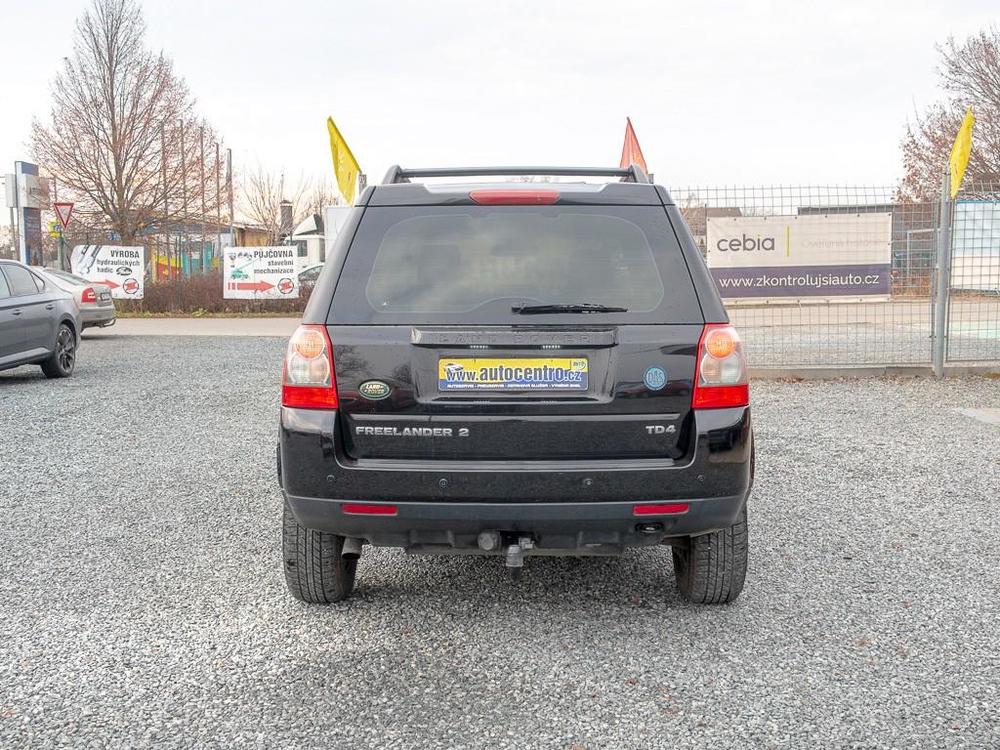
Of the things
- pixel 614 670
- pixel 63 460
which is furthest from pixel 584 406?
pixel 63 460

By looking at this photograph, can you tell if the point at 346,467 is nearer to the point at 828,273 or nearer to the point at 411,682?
the point at 411,682

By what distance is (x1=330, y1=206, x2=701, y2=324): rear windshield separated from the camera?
3.29 meters

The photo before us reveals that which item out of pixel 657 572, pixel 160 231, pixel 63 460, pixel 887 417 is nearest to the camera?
pixel 657 572

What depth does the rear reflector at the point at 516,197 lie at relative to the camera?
136 inches

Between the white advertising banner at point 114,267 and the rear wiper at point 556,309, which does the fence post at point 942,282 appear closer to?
the rear wiper at point 556,309

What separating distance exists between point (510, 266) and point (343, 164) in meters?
10.5

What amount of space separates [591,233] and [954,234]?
27.5 ft

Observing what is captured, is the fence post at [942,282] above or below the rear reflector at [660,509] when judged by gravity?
above

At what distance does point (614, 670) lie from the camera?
10.7 feet

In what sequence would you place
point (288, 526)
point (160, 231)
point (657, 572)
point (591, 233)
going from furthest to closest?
1. point (160, 231)
2. point (657, 572)
3. point (288, 526)
4. point (591, 233)

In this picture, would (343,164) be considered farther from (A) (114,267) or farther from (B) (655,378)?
(A) (114,267)

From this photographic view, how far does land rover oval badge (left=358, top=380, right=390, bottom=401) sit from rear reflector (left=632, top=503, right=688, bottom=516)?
0.95 metres

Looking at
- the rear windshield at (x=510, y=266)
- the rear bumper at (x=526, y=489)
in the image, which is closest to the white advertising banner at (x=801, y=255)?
the rear windshield at (x=510, y=266)

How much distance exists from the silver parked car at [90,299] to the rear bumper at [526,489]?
49.8 feet
